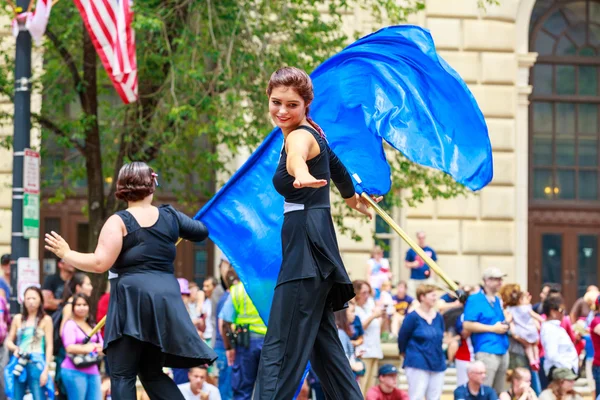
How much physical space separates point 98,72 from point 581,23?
1126 centimetres

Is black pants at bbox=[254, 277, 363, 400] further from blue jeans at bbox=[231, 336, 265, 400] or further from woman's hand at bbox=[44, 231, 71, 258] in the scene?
blue jeans at bbox=[231, 336, 265, 400]

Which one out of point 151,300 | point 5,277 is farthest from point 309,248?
point 5,277

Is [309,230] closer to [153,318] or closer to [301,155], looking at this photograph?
[301,155]

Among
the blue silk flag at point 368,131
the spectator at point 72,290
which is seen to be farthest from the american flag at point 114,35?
the blue silk flag at point 368,131

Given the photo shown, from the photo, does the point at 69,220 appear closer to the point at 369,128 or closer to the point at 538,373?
the point at 538,373

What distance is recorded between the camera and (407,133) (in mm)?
8492

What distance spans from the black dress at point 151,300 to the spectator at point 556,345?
8.85 m

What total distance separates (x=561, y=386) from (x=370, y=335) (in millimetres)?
2601

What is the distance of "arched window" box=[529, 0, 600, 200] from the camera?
25562 millimetres

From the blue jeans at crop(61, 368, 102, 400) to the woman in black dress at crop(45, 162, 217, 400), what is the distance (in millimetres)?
5571

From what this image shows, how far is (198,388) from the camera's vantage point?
13086 millimetres

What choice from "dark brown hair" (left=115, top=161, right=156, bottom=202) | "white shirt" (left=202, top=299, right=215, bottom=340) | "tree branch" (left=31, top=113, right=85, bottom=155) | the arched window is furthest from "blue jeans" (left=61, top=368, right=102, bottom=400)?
the arched window

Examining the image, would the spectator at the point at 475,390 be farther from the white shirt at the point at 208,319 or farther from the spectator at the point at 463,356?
the white shirt at the point at 208,319

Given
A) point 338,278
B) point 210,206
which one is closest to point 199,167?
point 210,206
